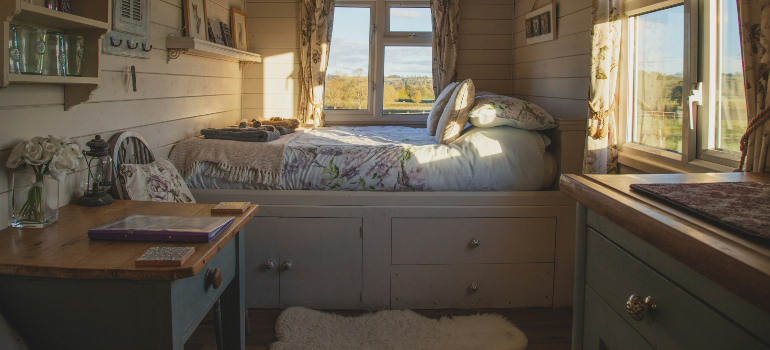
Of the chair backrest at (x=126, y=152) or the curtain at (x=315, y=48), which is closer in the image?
the chair backrest at (x=126, y=152)

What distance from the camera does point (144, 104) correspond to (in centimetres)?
251

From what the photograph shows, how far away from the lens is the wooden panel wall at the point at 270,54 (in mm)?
4270

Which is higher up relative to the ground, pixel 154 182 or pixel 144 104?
pixel 144 104

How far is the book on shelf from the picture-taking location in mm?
1190

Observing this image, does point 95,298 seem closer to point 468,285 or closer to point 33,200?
point 33,200

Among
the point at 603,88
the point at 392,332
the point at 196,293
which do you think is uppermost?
the point at 603,88

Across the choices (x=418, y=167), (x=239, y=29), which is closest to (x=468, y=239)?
(x=418, y=167)

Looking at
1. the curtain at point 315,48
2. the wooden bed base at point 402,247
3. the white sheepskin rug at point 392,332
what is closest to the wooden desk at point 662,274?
the white sheepskin rug at point 392,332

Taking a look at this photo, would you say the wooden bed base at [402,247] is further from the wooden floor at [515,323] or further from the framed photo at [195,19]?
the framed photo at [195,19]

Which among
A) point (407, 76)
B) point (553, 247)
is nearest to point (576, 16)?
point (553, 247)

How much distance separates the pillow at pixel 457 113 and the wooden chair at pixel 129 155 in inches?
56.3

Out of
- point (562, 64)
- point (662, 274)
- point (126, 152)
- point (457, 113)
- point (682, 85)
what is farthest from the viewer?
point (562, 64)

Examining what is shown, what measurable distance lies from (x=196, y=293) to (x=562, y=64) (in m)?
2.67

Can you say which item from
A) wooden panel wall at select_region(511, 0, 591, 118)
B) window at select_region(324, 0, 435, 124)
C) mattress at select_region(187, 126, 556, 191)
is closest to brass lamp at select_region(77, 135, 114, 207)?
mattress at select_region(187, 126, 556, 191)
